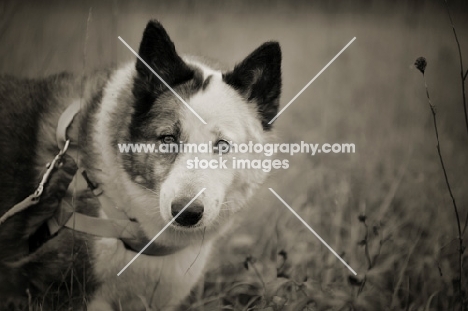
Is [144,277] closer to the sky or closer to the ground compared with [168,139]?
closer to the ground

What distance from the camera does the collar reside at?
2.47m

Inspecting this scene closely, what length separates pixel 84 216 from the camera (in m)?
2.48

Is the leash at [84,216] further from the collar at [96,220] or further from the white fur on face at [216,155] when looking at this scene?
the white fur on face at [216,155]

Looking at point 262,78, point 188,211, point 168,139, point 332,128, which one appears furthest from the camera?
point 332,128

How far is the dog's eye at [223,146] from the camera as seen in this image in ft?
7.84

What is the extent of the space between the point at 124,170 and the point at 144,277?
56 centimetres

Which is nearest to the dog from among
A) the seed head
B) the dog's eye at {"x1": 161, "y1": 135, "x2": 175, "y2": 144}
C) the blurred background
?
the dog's eye at {"x1": 161, "y1": 135, "x2": 175, "y2": 144}

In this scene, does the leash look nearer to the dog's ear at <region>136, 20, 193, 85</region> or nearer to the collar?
the collar

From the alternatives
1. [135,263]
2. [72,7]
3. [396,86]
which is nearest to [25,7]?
[72,7]

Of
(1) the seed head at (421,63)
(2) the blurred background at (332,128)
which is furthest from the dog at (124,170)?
(1) the seed head at (421,63)

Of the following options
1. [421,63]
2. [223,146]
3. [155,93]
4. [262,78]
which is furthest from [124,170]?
[421,63]

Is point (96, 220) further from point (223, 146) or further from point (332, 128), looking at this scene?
point (332, 128)

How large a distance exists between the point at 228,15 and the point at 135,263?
4.50 ft

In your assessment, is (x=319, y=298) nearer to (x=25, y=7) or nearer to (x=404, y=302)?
(x=404, y=302)
